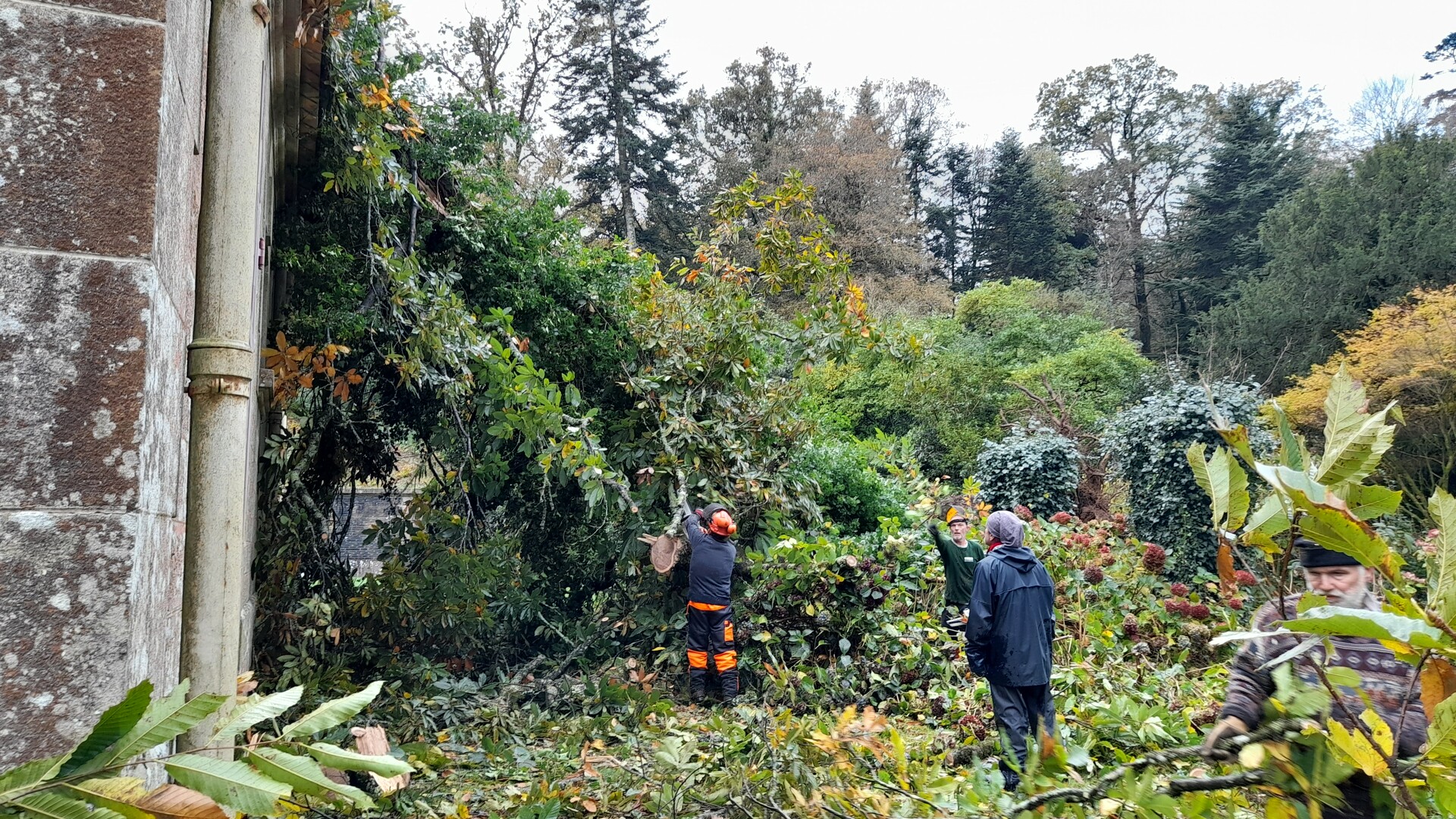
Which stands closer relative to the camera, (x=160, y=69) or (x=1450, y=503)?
(x=1450, y=503)

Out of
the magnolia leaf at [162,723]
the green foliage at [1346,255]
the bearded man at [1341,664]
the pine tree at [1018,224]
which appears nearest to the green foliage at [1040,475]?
the bearded man at [1341,664]

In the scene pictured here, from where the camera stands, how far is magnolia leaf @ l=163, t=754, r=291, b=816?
0.93 m

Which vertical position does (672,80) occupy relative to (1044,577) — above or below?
above

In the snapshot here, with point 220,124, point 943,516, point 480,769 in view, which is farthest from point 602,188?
point 220,124

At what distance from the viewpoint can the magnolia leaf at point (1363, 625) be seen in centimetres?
87

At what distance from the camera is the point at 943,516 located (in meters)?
10.7

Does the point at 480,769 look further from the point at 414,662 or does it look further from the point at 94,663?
the point at 94,663

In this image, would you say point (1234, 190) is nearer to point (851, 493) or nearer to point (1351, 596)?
point (851, 493)

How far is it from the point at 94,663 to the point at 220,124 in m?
1.23

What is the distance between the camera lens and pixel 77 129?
149 centimetres

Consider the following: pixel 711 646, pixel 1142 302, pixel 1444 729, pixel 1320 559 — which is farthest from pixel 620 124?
pixel 1444 729

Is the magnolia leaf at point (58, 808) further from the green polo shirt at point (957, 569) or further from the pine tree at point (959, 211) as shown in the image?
the pine tree at point (959, 211)

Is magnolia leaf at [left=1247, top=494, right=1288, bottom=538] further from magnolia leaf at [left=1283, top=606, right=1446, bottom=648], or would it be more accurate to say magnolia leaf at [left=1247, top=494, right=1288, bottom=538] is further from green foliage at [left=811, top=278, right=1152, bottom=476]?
green foliage at [left=811, top=278, right=1152, bottom=476]

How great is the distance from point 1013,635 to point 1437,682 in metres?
4.39
